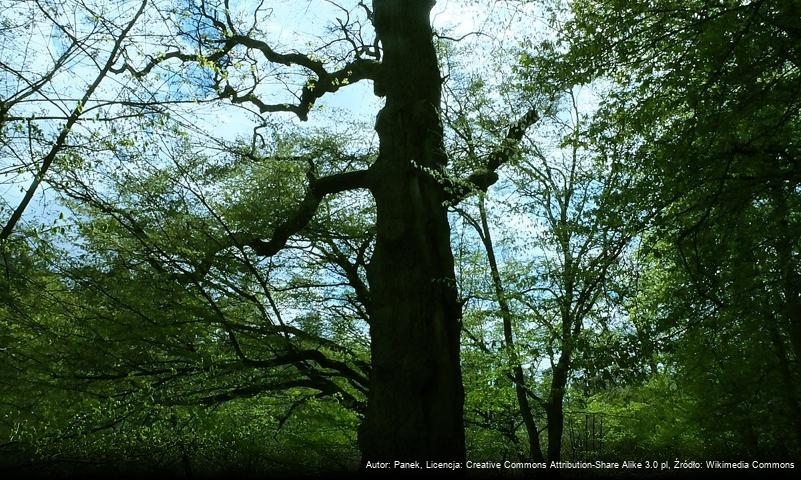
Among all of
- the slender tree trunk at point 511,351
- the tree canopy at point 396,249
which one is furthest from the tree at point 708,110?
the slender tree trunk at point 511,351

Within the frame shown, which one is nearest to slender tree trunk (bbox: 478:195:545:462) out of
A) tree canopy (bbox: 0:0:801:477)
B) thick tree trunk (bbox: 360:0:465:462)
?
tree canopy (bbox: 0:0:801:477)

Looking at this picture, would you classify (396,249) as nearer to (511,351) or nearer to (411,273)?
(411,273)

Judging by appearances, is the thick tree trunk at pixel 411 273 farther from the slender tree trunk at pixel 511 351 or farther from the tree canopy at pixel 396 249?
the slender tree trunk at pixel 511 351

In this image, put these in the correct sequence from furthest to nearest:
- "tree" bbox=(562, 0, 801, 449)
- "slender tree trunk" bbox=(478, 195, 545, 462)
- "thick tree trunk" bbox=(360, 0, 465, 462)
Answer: "slender tree trunk" bbox=(478, 195, 545, 462) < "thick tree trunk" bbox=(360, 0, 465, 462) < "tree" bbox=(562, 0, 801, 449)

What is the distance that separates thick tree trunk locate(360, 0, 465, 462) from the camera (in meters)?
4.89

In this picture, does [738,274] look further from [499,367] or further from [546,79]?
[499,367]

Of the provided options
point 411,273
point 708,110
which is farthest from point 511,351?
point 708,110

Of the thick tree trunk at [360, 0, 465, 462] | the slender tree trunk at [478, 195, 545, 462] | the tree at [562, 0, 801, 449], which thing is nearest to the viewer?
the tree at [562, 0, 801, 449]

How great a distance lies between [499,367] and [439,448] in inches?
199

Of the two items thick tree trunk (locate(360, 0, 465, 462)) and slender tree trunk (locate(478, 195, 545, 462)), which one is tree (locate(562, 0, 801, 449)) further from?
slender tree trunk (locate(478, 195, 545, 462))

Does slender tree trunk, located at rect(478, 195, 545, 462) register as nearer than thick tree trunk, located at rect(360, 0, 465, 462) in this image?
No

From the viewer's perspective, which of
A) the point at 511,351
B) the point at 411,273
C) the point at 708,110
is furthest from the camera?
the point at 511,351

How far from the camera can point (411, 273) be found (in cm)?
536

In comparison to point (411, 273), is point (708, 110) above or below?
above
